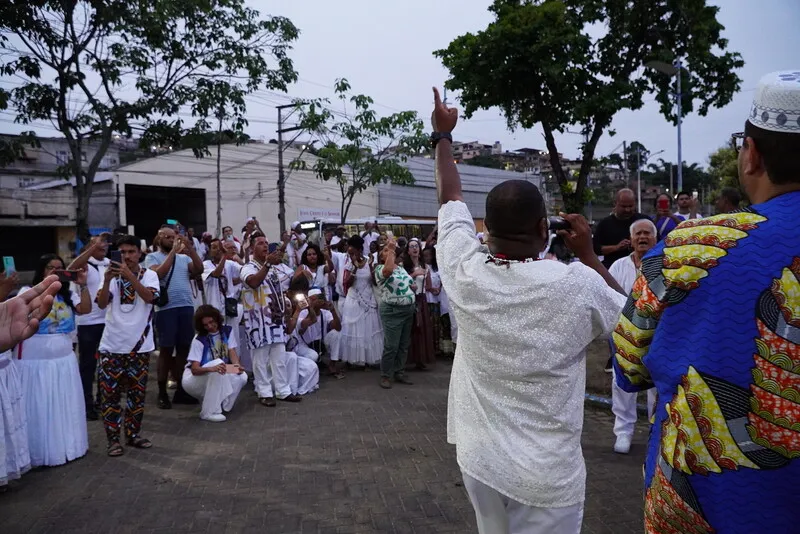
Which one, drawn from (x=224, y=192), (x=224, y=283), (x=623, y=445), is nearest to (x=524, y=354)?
(x=623, y=445)

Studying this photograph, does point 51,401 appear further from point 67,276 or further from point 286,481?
point 286,481

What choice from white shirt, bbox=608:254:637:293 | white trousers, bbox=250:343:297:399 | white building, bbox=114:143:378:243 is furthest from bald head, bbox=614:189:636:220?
white building, bbox=114:143:378:243

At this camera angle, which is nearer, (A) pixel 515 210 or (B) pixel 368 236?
(A) pixel 515 210

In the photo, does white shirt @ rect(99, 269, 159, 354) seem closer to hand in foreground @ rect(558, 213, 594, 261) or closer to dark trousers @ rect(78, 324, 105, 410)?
dark trousers @ rect(78, 324, 105, 410)

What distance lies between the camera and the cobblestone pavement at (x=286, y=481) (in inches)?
170

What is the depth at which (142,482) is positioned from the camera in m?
5.14

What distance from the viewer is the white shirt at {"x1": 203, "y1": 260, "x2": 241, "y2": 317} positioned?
8.78 meters

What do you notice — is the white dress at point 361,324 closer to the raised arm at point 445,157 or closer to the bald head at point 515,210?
the raised arm at point 445,157

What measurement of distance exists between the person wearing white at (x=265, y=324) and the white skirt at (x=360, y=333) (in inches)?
72.9

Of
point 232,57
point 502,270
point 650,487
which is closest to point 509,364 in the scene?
point 502,270

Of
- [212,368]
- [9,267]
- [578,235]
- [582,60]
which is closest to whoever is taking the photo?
[578,235]

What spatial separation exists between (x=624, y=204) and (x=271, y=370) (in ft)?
15.5

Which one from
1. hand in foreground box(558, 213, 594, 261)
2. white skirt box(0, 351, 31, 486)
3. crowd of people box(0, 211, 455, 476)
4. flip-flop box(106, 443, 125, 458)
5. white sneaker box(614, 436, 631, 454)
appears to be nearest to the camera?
hand in foreground box(558, 213, 594, 261)

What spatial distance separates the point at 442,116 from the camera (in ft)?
7.81
